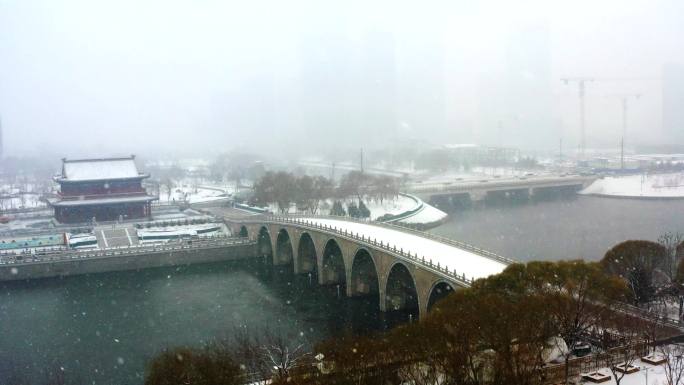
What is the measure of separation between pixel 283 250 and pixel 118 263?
4.78m

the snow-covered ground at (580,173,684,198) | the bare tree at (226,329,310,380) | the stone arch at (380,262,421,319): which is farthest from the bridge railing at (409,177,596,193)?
the bare tree at (226,329,310,380)

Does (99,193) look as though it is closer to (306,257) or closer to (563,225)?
(306,257)

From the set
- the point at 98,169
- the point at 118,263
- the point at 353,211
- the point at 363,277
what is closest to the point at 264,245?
the point at 118,263

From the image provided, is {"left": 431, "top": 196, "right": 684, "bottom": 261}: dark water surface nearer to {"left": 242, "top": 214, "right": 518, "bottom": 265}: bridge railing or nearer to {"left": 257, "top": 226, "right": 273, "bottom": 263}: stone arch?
{"left": 242, "top": 214, "right": 518, "bottom": 265}: bridge railing

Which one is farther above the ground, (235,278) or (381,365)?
(381,365)

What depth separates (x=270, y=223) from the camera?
2009 centimetres

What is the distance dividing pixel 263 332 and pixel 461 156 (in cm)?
4007

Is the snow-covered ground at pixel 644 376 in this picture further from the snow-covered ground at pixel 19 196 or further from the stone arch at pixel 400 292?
the snow-covered ground at pixel 19 196

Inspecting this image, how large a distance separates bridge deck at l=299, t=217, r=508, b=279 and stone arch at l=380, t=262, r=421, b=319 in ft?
1.72

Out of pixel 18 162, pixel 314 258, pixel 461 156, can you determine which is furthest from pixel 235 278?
pixel 18 162

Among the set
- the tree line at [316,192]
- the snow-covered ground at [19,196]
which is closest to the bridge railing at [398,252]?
the tree line at [316,192]

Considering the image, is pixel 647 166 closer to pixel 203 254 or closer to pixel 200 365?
pixel 203 254

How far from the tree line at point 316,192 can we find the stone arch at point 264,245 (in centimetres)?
499

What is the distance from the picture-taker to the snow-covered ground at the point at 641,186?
98.5ft
